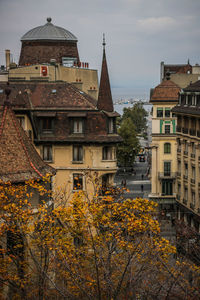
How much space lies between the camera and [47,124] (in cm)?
4850

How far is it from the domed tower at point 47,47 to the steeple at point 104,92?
88.8 feet

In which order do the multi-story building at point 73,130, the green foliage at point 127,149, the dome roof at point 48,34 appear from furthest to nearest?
the green foliage at point 127,149 < the dome roof at point 48,34 < the multi-story building at point 73,130

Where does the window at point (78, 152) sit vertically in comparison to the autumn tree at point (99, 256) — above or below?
above

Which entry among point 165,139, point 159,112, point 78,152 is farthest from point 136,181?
point 78,152

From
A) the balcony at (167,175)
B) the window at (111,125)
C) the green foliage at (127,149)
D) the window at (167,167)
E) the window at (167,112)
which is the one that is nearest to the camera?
the window at (111,125)

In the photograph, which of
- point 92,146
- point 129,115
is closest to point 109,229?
point 92,146

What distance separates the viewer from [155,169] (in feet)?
236

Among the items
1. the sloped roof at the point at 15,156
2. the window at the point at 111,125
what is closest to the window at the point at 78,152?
the window at the point at 111,125

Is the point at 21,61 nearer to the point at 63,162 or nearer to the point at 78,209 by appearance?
the point at 63,162

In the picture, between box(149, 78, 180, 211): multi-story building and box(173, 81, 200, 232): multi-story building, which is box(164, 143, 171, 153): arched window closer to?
box(149, 78, 180, 211): multi-story building

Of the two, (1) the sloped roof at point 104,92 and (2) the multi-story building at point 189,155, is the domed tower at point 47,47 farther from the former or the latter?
(1) the sloped roof at point 104,92

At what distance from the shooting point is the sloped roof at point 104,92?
160 ft

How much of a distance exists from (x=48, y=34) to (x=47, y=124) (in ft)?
112

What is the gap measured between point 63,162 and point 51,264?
2434cm
